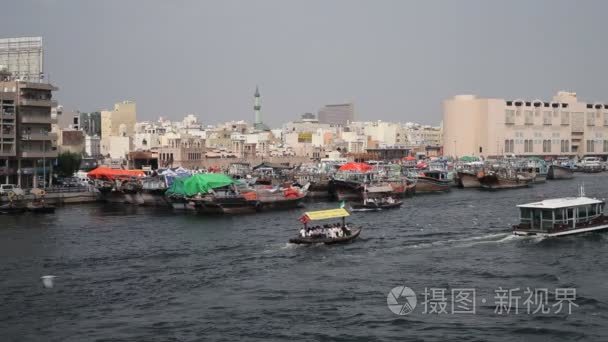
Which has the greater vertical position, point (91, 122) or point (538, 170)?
point (91, 122)

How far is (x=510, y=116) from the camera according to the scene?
111 m

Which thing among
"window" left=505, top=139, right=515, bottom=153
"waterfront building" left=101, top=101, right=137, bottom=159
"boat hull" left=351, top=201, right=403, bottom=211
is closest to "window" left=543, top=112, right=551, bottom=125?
"window" left=505, top=139, right=515, bottom=153

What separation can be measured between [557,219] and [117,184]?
33959mm

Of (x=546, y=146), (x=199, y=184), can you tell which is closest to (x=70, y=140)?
(x=199, y=184)

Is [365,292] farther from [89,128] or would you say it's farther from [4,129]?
[89,128]

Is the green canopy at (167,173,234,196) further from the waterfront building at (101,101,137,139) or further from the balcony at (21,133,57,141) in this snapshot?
the waterfront building at (101,101,137,139)

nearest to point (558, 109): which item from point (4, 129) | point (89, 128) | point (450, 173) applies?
point (450, 173)

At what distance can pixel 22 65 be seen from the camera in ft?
190

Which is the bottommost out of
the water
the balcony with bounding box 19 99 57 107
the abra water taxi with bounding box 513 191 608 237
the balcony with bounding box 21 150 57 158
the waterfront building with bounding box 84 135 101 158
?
the water

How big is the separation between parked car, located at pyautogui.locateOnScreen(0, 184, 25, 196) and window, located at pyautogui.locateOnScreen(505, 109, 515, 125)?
250 ft

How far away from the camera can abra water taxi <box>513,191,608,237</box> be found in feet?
99.9

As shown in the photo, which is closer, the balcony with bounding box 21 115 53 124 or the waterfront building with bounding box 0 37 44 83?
the balcony with bounding box 21 115 53 124

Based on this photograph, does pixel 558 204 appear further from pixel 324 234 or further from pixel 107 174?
pixel 107 174

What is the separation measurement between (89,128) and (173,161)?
58017mm
